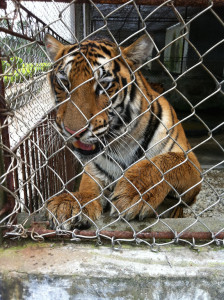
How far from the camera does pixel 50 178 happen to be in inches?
88.0

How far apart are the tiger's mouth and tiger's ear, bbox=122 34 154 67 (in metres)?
0.50

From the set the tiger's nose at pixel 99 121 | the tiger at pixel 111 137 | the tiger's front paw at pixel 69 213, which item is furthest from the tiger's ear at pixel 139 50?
the tiger's front paw at pixel 69 213

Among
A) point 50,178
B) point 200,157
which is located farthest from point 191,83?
point 50,178

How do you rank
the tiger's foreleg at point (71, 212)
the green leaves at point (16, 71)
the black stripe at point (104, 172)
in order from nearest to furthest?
the green leaves at point (16, 71) < the tiger's foreleg at point (71, 212) < the black stripe at point (104, 172)

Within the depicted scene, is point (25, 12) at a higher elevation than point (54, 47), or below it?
higher

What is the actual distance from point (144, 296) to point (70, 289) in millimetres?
278

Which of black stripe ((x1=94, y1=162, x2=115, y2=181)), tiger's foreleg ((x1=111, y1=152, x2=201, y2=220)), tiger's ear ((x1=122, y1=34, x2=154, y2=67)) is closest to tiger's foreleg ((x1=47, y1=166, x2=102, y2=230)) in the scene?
tiger's foreleg ((x1=111, y1=152, x2=201, y2=220))

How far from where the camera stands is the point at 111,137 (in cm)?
160

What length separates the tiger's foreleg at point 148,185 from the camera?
4.06 feet

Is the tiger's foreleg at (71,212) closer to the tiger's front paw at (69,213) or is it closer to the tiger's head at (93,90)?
the tiger's front paw at (69,213)

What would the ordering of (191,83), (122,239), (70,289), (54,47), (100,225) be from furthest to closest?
1. (191,83)
2. (54,47)
3. (100,225)
4. (122,239)
5. (70,289)

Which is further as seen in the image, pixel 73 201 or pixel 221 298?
pixel 73 201

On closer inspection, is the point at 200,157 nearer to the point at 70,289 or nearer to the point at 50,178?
the point at 50,178

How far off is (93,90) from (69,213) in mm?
584
